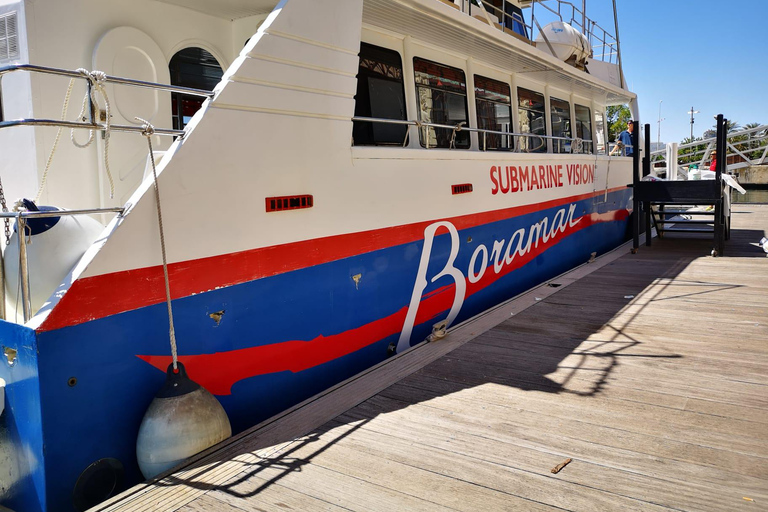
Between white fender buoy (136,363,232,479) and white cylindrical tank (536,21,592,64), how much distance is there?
737 cm

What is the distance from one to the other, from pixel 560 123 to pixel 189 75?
248 inches

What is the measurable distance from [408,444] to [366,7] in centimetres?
326

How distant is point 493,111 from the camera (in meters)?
7.02

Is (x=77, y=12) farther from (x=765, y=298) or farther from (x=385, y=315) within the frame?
(x=765, y=298)

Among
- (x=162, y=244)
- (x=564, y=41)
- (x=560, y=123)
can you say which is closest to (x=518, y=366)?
(x=162, y=244)

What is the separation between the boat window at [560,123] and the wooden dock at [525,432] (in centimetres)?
391

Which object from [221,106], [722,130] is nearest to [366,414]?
[221,106]

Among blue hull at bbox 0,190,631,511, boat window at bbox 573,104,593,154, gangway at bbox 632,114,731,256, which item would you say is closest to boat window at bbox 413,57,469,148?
blue hull at bbox 0,190,631,511

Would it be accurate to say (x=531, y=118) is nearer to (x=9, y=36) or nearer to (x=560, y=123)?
(x=560, y=123)

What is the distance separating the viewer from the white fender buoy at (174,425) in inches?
115

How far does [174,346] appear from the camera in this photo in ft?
9.98

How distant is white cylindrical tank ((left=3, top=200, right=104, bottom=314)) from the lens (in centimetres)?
297

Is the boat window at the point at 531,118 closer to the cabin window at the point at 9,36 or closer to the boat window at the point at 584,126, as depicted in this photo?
the boat window at the point at 584,126

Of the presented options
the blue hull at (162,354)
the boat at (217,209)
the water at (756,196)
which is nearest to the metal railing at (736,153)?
the water at (756,196)
